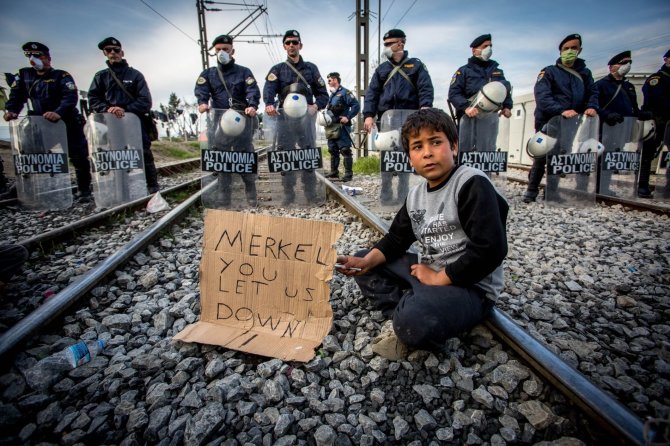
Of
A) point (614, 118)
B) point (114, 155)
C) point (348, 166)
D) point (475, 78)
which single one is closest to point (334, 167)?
point (348, 166)

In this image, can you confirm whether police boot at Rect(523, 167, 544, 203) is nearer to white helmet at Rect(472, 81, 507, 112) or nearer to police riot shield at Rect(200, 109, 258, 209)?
white helmet at Rect(472, 81, 507, 112)

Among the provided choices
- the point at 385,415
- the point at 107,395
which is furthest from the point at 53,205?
the point at 385,415

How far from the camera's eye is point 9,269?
2297 mm

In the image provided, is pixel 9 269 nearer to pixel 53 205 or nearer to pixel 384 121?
pixel 53 205

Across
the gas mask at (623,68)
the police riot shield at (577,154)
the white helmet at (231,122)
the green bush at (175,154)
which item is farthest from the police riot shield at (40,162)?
the green bush at (175,154)

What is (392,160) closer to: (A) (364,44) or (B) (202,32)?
(A) (364,44)

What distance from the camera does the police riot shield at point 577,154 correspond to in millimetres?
5023

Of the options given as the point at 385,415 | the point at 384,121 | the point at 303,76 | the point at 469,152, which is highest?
the point at 303,76

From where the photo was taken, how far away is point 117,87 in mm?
5211

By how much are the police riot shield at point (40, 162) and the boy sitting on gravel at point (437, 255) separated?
5516mm

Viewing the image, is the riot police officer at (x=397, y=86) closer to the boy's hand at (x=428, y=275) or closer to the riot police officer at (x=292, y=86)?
the riot police officer at (x=292, y=86)

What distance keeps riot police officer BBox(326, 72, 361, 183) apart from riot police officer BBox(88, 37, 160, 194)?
3682mm

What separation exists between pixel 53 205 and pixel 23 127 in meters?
1.26

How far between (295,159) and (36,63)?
4214mm
